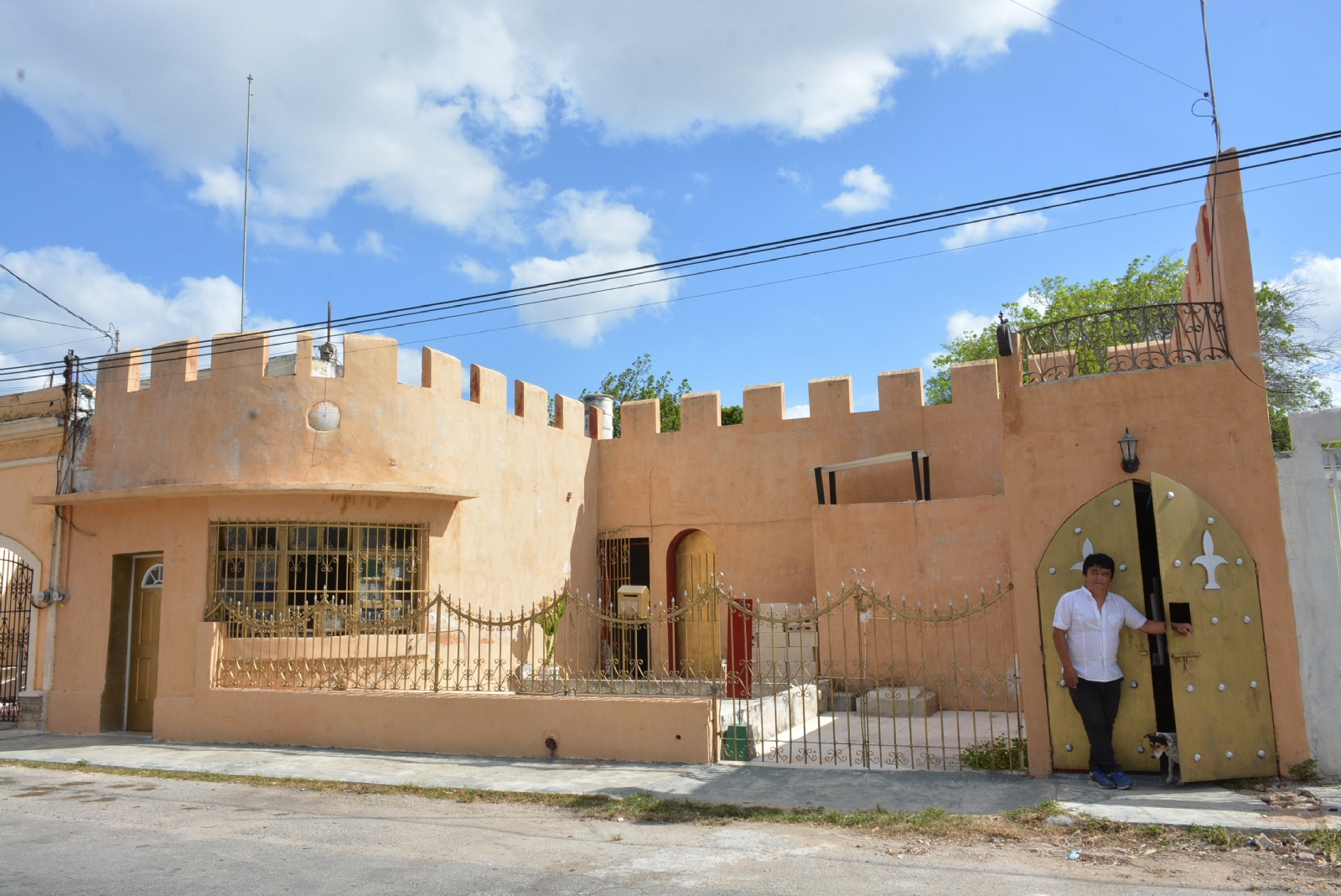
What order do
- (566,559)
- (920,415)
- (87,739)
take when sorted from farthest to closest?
1. (566,559)
2. (920,415)
3. (87,739)

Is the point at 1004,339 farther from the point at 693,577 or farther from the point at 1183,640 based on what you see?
the point at 693,577

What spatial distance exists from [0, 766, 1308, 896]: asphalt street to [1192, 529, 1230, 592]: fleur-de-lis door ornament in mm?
2163

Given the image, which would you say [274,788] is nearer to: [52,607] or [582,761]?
[582,761]

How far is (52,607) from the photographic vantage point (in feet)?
41.5

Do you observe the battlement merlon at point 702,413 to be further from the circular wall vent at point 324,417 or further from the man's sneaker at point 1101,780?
the man's sneaker at point 1101,780

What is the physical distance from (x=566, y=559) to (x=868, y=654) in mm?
A: 5390

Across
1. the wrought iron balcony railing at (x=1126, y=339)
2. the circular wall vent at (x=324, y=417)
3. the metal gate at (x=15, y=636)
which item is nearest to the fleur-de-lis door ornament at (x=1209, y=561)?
the wrought iron balcony railing at (x=1126, y=339)

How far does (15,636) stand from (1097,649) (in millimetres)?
14404

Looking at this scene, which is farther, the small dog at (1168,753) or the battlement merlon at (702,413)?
the battlement merlon at (702,413)

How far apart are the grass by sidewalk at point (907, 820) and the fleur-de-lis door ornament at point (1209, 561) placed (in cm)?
186

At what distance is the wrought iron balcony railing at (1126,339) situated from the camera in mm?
7512

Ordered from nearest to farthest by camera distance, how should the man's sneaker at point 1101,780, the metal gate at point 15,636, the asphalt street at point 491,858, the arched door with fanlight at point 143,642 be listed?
the asphalt street at point 491,858, the man's sneaker at point 1101,780, the arched door with fanlight at point 143,642, the metal gate at point 15,636

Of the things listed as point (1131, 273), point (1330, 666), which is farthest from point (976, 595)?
point (1131, 273)

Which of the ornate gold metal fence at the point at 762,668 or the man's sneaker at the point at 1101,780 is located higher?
the ornate gold metal fence at the point at 762,668
